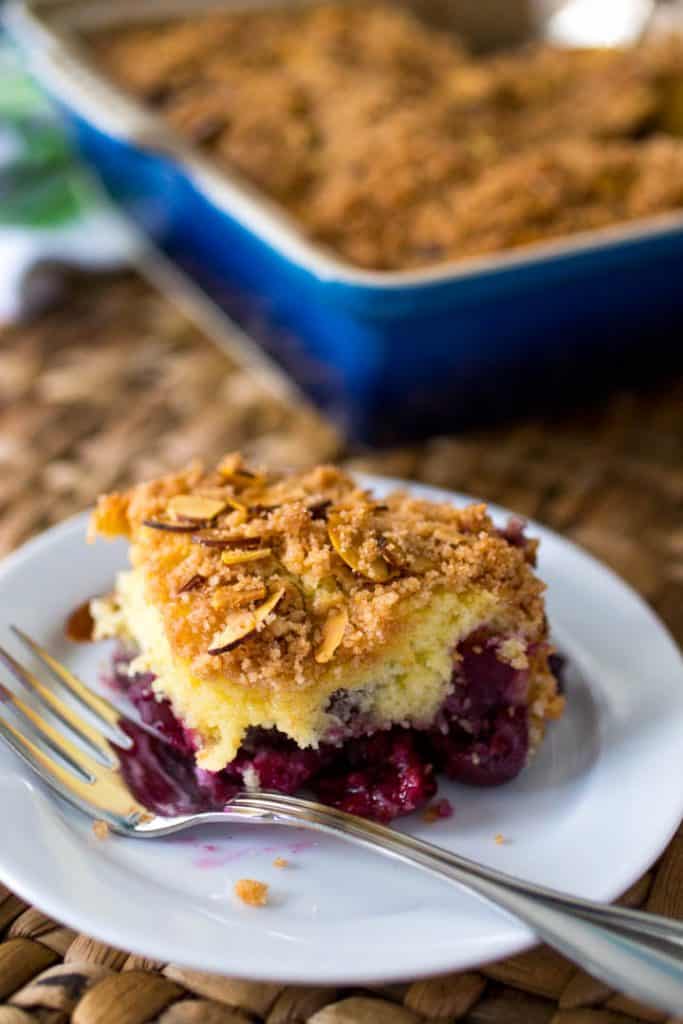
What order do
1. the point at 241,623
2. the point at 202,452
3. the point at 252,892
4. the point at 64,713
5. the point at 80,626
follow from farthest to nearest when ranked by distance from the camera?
the point at 202,452 → the point at 80,626 → the point at 64,713 → the point at 241,623 → the point at 252,892

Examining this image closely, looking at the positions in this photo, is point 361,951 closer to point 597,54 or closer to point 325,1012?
point 325,1012

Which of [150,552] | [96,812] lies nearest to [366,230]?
[150,552]

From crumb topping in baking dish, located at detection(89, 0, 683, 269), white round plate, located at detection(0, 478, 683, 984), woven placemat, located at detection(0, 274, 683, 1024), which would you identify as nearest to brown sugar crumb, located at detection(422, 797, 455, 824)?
white round plate, located at detection(0, 478, 683, 984)

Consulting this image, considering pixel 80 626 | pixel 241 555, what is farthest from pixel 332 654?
pixel 80 626

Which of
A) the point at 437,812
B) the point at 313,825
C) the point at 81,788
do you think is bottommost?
the point at 437,812

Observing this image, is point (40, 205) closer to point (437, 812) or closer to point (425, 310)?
point (425, 310)

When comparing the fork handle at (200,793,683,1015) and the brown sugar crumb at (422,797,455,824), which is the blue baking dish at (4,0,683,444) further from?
the fork handle at (200,793,683,1015)

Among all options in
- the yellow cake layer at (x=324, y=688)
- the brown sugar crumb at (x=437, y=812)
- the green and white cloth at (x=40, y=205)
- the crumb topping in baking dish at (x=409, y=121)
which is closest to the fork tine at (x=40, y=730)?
the yellow cake layer at (x=324, y=688)
